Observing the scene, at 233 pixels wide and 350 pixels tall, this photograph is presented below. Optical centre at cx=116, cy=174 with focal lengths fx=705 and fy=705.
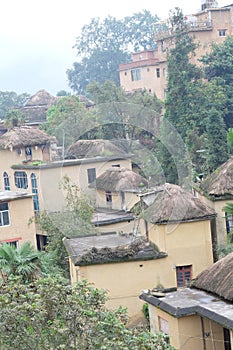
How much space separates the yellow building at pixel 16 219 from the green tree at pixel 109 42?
56.9m

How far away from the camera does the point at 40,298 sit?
411 inches

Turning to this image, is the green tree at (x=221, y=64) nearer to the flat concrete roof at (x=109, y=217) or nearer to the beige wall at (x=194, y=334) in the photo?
the flat concrete roof at (x=109, y=217)

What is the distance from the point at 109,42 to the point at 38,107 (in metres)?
31.0

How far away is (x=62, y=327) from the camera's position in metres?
9.88

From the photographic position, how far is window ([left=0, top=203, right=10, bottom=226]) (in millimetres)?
27111

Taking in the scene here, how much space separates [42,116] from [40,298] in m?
45.1

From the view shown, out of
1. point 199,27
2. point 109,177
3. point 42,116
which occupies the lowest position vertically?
point 109,177

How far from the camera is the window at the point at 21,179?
111 feet

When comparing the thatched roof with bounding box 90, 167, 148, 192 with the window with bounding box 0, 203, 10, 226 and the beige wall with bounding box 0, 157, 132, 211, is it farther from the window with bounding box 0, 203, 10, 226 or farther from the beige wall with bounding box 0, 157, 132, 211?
the window with bounding box 0, 203, 10, 226

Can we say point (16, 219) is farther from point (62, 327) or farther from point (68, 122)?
A: point (62, 327)

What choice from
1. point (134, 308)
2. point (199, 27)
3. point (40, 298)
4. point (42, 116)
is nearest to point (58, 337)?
point (40, 298)

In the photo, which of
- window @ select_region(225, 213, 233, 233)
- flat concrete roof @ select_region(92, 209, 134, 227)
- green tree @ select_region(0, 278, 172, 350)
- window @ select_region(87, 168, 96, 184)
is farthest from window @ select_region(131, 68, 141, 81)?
green tree @ select_region(0, 278, 172, 350)

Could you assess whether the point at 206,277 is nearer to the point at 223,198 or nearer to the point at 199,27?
the point at 223,198

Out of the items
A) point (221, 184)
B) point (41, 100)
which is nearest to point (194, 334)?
point (221, 184)
